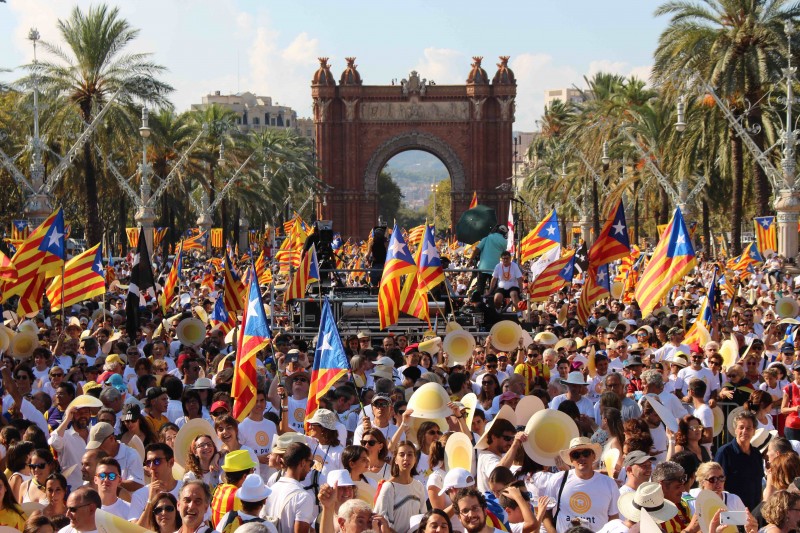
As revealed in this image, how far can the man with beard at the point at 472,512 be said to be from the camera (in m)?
6.31

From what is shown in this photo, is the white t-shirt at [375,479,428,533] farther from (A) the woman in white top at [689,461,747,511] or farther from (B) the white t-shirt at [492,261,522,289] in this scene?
(B) the white t-shirt at [492,261,522,289]

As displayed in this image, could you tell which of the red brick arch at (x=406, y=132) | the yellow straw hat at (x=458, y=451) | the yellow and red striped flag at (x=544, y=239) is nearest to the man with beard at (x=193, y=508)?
the yellow straw hat at (x=458, y=451)

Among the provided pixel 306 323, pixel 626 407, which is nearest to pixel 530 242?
pixel 306 323

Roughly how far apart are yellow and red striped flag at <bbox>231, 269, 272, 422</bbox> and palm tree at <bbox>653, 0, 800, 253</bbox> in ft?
69.8

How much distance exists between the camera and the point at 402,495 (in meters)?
7.36

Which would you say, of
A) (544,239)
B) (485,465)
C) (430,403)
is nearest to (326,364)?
(430,403)

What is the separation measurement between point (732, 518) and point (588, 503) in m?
1.19

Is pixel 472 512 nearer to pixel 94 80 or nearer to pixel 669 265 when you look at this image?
pixel 669 265

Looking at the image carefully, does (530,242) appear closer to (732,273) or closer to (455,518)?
(732,273)

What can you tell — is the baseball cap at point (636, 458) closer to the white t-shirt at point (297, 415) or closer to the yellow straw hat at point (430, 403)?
the yellow straw hat at point (430, 403)

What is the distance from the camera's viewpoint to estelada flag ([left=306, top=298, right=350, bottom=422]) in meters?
10.3

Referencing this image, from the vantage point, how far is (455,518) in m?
6.90

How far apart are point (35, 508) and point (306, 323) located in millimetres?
12185

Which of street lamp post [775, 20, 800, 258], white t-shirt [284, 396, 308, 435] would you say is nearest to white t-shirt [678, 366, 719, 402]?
white t-shirt [284, 396, 308, 435]
